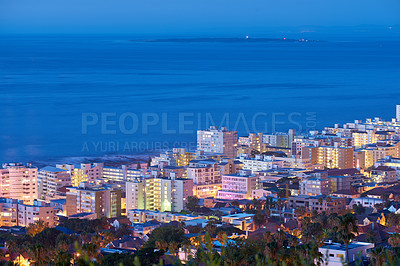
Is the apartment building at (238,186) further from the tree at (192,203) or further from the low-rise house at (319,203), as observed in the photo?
the low-rise house at (319,203)

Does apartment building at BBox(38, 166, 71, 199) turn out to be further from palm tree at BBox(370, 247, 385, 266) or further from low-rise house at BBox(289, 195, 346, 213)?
palm tree at BBox(370, 247, 385, 266)

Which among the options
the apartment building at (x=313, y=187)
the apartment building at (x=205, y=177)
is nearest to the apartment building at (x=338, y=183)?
the apartment building at (x=313, y=187)

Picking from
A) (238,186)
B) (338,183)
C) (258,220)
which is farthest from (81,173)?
(258,220)

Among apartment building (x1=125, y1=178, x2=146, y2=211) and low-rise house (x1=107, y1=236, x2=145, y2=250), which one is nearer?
low-rise house (x1=107, y1=236, x2=145, y2=250)

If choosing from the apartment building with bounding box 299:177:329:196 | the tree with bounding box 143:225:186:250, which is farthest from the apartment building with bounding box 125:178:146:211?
the tree with bounding box 143:225:186:250

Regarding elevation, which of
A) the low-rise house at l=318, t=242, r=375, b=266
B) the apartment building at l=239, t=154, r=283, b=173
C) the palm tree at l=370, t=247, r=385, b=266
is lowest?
the low-rise house at l=318, t=242, r=375, b=266

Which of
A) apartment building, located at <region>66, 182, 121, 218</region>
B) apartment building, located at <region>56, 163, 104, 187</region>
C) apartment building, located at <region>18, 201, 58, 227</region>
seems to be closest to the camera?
apartment building, located at <region>18, 201, 58, 227</region>

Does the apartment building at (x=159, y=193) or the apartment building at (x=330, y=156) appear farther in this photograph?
the apartment building at (x=330, y=156)

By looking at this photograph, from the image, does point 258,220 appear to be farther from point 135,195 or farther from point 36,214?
point 36,214
